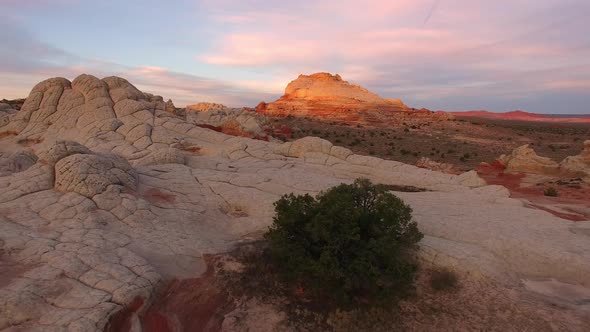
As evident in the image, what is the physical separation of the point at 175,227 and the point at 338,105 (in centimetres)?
6649

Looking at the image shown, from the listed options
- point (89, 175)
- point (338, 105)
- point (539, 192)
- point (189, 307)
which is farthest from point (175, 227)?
point (338, 105)

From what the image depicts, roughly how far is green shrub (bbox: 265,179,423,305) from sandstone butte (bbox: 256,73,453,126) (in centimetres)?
5451

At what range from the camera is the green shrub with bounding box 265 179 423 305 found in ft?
28.2

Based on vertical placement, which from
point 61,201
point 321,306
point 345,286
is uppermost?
point 61,201

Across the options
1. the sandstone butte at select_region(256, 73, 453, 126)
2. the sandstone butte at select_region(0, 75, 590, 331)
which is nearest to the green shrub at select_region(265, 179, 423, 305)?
the sandstone butte at select_region(0, 75, 590, 331)

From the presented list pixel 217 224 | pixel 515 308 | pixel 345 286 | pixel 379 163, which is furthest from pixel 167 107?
pixel 515 308

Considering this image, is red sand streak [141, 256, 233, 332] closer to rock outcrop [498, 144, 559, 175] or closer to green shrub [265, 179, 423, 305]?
green shrub [265, 179, 423, 305]

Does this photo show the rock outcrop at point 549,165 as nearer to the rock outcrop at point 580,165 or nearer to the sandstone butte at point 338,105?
the rock outcrop at point 580,165

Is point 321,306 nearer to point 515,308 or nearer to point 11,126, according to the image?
point 515,308

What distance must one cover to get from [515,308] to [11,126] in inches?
1020

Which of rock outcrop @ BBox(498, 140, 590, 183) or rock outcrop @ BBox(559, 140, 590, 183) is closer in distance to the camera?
rock outcrop @ BBox(559, 140, 590, 183)

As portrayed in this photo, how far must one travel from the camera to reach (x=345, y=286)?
8438 mm

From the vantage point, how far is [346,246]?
9.08 meters

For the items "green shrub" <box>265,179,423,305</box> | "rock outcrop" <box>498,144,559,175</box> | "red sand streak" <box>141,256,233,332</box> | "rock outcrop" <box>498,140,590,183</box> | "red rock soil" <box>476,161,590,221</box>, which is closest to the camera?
"red sand streak" <box>141,256,233,332</box>
